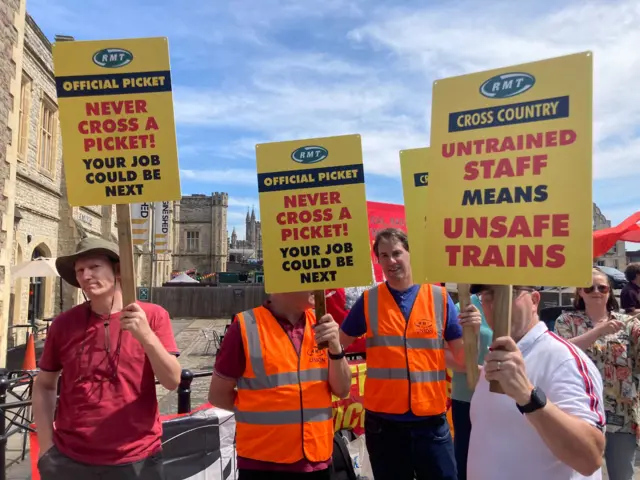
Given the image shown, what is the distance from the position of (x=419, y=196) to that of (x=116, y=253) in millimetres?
2118

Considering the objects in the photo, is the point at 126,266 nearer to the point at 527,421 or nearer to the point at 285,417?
the point at 285,417

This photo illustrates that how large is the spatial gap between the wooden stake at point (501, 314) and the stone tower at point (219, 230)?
67.9 m

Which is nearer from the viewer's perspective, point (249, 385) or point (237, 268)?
point (249, 385)

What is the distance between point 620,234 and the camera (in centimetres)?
623

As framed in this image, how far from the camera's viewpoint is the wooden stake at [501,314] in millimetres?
1838

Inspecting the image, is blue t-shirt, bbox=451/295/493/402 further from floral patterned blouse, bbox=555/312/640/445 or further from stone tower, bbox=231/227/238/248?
stone tower, bbox=231/227/238/248

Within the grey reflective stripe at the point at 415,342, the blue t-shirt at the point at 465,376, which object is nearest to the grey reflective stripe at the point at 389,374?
the grey reflective stripe at the point at 415,342

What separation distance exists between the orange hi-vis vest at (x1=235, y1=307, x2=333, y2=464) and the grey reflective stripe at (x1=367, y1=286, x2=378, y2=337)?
2.28 ft

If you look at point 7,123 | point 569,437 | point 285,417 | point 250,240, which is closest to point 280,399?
point 285,417

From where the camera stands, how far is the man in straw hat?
2443 millimetres

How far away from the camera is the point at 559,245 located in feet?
6.08

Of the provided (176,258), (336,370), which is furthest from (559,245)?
(176,258)

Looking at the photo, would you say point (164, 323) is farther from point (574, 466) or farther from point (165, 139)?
point (574, 466)

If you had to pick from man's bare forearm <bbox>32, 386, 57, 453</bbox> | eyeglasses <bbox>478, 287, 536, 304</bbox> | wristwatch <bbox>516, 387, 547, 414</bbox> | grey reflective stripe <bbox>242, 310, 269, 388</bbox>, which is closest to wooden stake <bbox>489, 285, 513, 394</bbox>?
wristwatch <bbox>516, 387, 547, 414</bbox>
